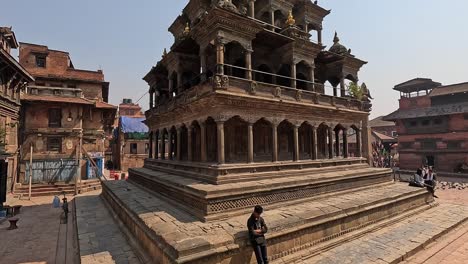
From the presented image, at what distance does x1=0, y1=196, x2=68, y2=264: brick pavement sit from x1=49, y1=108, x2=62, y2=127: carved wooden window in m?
9.74

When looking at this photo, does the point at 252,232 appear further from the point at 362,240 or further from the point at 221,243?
the point at 362,240

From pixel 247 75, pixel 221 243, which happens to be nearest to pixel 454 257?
pixel 221 243

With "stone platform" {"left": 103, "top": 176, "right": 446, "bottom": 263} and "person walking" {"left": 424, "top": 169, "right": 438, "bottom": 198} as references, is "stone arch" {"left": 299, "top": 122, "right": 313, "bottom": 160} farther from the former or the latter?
"person walking" {"left": 424, "top": 169, "right": 438, "bottom": 198}

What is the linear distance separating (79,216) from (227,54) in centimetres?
1274

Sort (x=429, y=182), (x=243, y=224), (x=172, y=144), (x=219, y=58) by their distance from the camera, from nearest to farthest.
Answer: (x=243, y=224)
(x=219, y=58)
(x=429, y=182)
(x=172, y=144)

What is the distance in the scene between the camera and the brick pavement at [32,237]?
9367 mm

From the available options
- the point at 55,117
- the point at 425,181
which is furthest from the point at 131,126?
the point at 425,181

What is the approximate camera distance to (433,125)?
36.9 m

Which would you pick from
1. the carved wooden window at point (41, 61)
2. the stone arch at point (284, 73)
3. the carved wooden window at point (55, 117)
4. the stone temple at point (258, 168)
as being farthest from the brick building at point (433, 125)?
the carved wooden window at point (41, 61)

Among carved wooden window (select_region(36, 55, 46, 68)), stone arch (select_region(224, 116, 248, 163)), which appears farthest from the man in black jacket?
carved wooden window (select_region(36, 55, 46, 68))

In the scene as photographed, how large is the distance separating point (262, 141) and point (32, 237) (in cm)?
1258

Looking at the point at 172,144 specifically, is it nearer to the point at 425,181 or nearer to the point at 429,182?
the point at 425,181

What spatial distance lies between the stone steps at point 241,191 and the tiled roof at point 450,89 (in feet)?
108

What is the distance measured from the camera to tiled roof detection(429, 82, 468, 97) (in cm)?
3635
